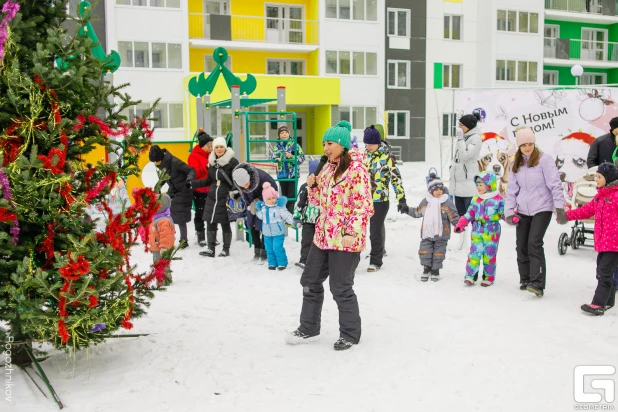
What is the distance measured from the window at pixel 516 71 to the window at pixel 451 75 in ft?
7.58

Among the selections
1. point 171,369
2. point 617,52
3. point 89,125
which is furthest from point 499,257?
point 617,52

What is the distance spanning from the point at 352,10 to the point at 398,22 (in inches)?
127

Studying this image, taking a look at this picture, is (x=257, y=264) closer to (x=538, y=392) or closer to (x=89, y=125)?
(x=89, y=125)

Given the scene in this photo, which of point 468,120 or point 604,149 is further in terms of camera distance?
point 468,120

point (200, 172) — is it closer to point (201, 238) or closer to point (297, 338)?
point (201, 238)

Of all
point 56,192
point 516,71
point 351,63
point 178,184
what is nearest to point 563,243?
point 178,184

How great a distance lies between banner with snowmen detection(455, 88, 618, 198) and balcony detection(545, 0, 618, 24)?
28.8 meters

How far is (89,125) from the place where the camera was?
468cm

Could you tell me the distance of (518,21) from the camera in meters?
36.8

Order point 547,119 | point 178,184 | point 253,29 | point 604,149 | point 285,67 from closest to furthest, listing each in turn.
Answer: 1. point 604,149
2. point 178,184
3. point 547,119
4. point 253,29
5. point 285,67

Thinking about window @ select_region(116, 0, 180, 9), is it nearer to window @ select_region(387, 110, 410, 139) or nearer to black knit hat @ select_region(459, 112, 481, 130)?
window @ select_region(387, 110, 410, 139)

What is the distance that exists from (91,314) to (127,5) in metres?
27.6

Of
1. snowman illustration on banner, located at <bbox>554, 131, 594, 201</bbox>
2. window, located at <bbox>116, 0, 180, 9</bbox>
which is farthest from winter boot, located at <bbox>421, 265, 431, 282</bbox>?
window, located at <bbox>116, 0, 180, 9</bbox>

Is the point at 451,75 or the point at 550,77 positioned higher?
the point at 550,77
